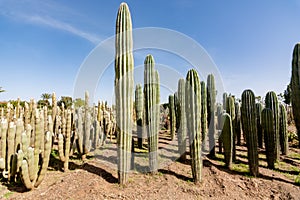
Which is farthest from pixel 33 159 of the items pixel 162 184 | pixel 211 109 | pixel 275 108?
pixel 275 108

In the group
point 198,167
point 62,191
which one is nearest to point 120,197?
point 62,191

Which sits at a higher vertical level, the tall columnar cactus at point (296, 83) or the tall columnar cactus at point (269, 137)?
the tall columnar cactus at point (296, 83)

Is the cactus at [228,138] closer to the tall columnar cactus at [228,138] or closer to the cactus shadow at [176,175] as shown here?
the tall columnar cactus at [228,138]

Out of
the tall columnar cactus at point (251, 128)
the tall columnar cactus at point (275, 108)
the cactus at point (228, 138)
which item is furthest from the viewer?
the tall columnar cactus at point (275, 108)

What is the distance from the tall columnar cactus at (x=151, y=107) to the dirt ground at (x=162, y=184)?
38 cm

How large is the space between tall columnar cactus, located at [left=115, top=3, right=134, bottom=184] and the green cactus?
0.60 meters

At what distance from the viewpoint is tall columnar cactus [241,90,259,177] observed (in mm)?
4066

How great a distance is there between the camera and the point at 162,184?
3.49m

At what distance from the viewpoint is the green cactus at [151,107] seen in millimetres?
3877

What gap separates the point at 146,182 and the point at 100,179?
833mm

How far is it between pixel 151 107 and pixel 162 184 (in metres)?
1.44

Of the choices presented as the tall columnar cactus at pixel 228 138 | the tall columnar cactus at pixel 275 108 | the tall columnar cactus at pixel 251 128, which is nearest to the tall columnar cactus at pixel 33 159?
the tall columnar cactus at pixel 228 138

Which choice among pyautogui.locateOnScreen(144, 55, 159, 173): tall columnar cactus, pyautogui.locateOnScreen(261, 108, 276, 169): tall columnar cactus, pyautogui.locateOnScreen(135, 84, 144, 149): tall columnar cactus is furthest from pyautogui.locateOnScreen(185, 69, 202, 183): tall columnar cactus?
pyautogui.locateOnScreen(135, 84, 144, 149): tall columnar cactus

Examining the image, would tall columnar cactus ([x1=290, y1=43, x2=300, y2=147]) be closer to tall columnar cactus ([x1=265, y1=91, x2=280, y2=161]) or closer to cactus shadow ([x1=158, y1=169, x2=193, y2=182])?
tall columnar cactus ([x1=265, y1=91, x2=280, y2=161])
